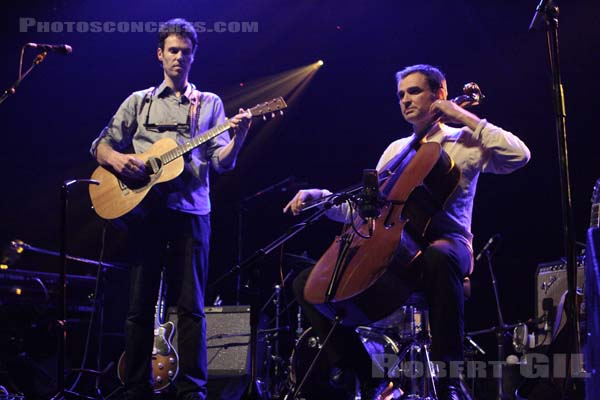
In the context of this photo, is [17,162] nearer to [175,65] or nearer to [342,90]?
[342,90]

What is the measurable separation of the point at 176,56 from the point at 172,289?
151 centimetres

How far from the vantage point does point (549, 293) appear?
5984mm

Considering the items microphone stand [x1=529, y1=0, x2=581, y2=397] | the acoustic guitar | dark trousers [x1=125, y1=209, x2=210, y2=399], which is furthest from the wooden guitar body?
microphone stand [x1=529, y1=0, x2=581, y2=397]

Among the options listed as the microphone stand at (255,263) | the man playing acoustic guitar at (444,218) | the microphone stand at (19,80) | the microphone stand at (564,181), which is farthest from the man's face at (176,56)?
the microphone stand at (564,181)

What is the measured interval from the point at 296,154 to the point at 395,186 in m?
5.21

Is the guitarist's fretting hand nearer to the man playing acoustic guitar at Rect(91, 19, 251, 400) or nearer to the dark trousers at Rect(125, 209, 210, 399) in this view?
the man playing acoustic guitar at Rect(91, 19, 251, 400)

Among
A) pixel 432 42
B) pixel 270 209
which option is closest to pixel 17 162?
pixel 270 209

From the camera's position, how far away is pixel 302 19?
771cm

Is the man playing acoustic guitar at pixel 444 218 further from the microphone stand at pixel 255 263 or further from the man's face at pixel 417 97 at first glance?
the microphone stand at pixel 255 263

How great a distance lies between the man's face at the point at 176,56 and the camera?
438cm

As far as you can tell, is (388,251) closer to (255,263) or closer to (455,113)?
(255,263)

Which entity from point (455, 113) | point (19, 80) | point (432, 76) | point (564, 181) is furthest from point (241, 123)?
point (564, 181)

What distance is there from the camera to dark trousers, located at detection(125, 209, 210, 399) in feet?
12.5

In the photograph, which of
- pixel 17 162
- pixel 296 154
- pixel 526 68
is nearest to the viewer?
pixel 526 68
